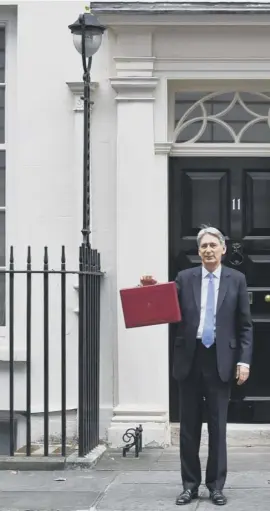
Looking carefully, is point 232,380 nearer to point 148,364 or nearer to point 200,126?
point 148,364

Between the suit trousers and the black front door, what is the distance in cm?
229

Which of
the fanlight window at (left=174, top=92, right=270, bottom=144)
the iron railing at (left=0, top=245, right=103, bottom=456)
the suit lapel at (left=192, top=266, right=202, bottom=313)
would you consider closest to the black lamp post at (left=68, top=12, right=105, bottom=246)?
the iron railing at (left=0, top=245, right=103, bottom=456)

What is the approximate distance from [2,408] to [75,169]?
2299 millimetres

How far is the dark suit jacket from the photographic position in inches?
271

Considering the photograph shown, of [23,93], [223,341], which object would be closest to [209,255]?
[223,341]

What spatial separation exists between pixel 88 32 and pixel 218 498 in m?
3.87

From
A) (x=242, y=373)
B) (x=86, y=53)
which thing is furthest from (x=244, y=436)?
(x=86, y=53)

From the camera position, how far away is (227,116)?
935 cm

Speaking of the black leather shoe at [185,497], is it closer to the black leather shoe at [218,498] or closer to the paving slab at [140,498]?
the paving slab at [140,498]

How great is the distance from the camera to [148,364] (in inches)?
352

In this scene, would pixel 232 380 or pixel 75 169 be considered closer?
pixel 232 380

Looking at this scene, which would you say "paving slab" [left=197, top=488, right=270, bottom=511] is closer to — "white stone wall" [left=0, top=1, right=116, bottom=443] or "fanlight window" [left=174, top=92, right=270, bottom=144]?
"white stone wall" [left=0, top=1, right=116, bottom=443]

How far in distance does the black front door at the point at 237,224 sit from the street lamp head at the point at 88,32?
4.84 ft

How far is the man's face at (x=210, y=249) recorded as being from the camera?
22.7ft
